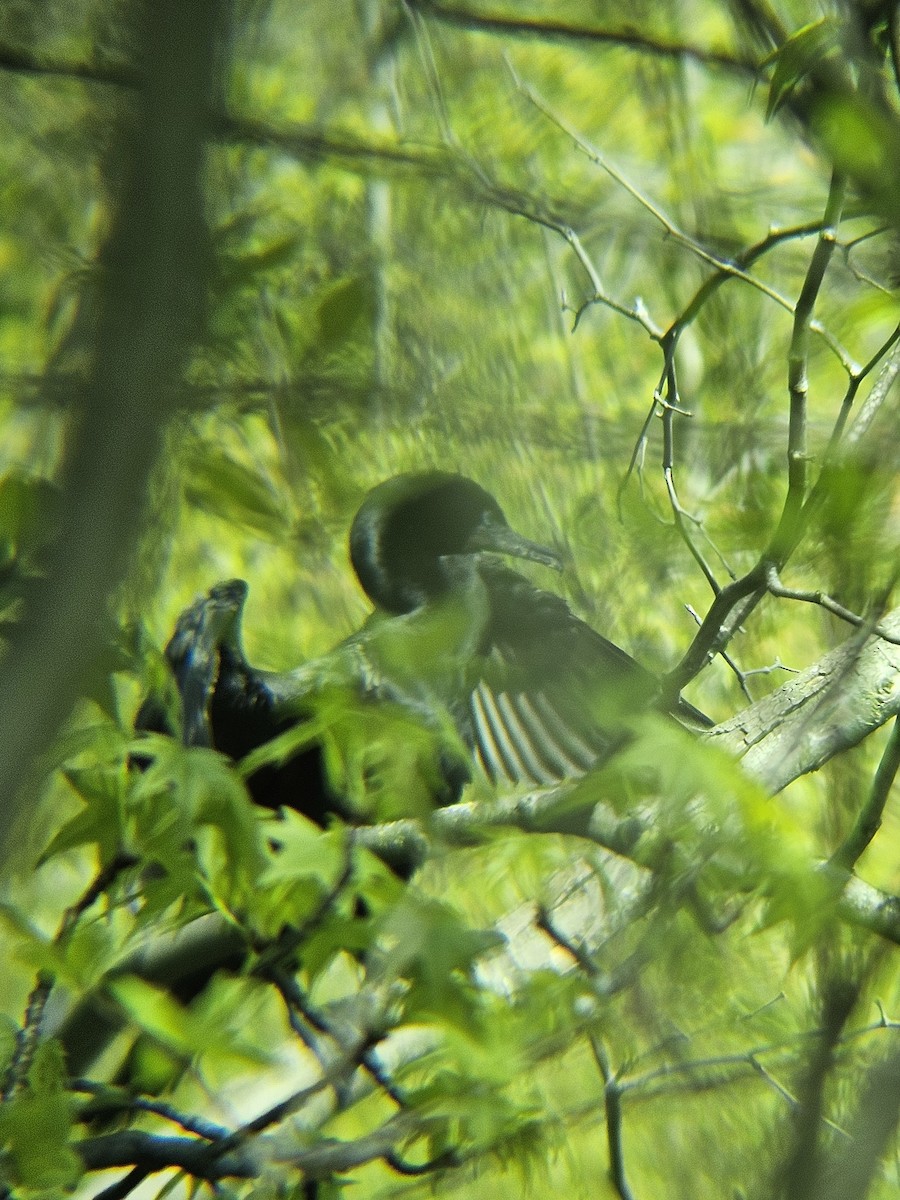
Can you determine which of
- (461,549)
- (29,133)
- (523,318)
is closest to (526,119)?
(523,318)

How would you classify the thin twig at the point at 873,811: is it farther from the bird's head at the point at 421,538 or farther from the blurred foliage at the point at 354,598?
the bird's head at the point at 421,538

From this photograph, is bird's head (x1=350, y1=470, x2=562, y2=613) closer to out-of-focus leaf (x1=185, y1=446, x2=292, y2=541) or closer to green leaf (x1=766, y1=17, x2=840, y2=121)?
green leaf (x1=766, y1=17, x2=840, y2=121)

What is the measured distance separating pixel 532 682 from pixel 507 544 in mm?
Answer: 493

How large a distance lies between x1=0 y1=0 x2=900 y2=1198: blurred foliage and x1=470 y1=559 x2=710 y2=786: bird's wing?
0.51 feet

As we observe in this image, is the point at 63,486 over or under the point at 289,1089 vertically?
over

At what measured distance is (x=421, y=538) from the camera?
11.9 feet

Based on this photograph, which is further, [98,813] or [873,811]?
[873,811]

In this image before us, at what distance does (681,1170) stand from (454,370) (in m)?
1.87

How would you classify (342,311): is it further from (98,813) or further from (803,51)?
(803,51)

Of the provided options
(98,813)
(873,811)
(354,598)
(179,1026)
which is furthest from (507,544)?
(179,1026)

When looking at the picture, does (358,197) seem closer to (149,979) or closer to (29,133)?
(29,133)

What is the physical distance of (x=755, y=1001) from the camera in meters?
2.31

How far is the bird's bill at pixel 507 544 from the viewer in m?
3.44

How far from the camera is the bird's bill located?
135 inches
